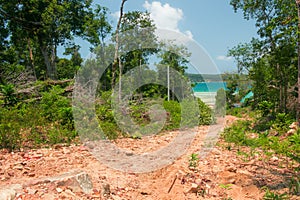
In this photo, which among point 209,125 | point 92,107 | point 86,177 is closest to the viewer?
point 86,177

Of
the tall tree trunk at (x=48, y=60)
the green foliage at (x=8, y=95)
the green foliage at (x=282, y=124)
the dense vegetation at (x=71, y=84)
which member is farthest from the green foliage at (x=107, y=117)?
the tall tree trunk at (x=48, y=60)

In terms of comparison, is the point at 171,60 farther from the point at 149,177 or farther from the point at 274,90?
the point at 274,90

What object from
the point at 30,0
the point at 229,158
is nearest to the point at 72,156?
the point at 229,158

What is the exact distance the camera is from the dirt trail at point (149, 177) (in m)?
2.60

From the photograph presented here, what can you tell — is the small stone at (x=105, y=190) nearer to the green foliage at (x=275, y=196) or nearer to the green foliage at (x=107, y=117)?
the green foliage at (x=275, y=196)

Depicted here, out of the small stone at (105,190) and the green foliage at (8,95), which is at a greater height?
the green foliage at (8,95)

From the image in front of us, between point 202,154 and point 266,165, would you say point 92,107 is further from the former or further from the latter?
point 266,165

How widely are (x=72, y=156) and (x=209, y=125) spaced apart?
15.8ft

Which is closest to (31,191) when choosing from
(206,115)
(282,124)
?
(206,115)

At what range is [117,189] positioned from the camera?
2.80 m

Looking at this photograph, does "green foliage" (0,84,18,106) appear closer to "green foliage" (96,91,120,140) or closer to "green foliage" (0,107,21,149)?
"green foliage" (96,91,120,140)

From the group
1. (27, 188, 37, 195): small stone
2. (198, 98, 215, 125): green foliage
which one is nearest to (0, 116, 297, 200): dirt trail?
(27, 188, 37, 195): small stone

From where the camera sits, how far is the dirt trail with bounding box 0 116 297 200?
8.52 feet

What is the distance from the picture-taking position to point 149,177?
3.30 meters
